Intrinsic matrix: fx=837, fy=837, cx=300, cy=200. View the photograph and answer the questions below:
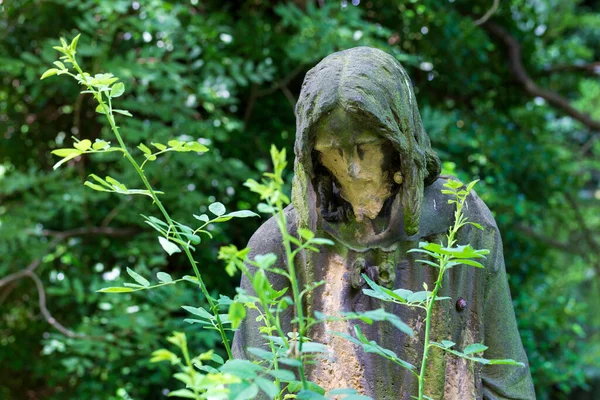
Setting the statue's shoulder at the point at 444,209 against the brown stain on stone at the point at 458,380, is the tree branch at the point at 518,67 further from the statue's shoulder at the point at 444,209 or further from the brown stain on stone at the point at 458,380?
the brown stain on stone at the point at 458,380

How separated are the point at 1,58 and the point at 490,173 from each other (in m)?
2.88

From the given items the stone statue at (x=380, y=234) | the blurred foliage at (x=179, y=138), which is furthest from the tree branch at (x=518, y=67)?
the stone statue at (x=380, y=234)

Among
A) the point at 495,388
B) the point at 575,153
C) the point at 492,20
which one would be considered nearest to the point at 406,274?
the point at 495,388

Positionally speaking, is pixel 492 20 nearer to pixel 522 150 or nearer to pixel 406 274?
pixel 522 150

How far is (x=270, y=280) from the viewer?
1977mm

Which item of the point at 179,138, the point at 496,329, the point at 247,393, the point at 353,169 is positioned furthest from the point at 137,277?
the point at 179,138

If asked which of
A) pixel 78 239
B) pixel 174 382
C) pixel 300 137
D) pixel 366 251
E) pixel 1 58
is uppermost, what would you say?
pixel 300 137

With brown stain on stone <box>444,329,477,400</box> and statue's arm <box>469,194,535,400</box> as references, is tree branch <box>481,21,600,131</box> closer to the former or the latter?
statue's arm <box>469,194,535,400</box>

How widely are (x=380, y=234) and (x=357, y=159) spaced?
202 millimetres

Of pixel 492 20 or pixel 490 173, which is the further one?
pixel 492 20

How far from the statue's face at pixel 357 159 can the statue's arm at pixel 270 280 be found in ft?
0.65

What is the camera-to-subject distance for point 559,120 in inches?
328

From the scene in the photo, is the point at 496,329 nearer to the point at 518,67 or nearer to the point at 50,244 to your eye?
the point at 50,244

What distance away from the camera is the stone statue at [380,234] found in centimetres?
170
